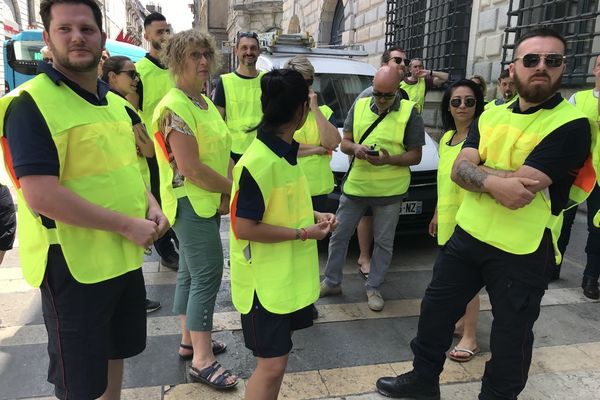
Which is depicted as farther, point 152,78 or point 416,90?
point 416,90

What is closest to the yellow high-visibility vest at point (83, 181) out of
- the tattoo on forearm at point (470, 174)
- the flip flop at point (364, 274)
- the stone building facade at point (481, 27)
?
the tattoo on forearm at point (470, 174)

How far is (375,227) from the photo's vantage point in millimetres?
3863

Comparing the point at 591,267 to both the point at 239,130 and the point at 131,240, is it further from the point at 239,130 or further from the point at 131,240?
the point at 131,240

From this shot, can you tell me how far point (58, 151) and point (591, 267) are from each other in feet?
13.8

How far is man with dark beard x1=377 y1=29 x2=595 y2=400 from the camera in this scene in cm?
205

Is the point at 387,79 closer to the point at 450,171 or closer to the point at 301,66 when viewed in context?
the point at 301,66

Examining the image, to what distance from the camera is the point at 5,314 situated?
11.5 ft

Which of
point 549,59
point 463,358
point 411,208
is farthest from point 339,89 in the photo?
point 549,59

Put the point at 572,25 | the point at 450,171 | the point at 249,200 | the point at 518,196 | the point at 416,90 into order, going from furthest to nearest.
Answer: the point at 416,90 → the point at 572,25 → the point at 450,171 → the point at 518,196 → the point at 249,200

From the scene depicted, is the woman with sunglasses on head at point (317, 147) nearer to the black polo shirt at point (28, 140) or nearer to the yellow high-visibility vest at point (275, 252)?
the yellow high-visibility vest at point (275, 252)

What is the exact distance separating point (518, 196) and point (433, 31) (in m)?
7.74

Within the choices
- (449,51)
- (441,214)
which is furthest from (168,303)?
(449,51)

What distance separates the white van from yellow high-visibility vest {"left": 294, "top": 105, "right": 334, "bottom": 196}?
83cm

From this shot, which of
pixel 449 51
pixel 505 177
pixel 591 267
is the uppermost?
pixel 449 51
